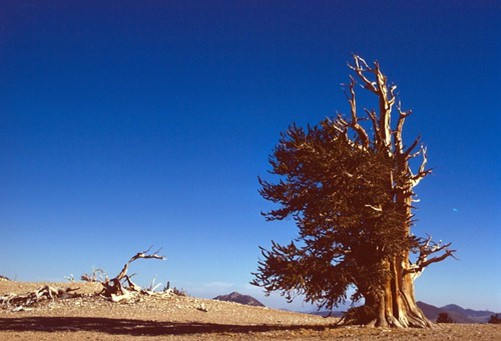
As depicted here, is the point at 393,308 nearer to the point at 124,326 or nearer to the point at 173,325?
the point at 173,325

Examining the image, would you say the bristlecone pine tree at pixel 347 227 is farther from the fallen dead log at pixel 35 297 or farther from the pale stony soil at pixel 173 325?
the fallen dead log at pixel 35 297

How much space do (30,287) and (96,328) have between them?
747 inches

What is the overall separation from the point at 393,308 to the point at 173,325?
10.0 meters

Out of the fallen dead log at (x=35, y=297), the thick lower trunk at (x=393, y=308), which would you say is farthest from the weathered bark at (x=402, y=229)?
the fallen dead log at (x=35, y=297)

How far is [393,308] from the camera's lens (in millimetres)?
21766

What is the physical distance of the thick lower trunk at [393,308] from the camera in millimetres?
21266

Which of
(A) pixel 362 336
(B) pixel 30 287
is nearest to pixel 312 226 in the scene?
(A) pixel 362 336

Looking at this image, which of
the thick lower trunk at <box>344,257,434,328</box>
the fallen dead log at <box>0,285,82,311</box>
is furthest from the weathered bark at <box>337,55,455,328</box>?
the fallen dead log at <box>0,285,82,311</box>

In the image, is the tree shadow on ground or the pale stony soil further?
the tree shadow on ground

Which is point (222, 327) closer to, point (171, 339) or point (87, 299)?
point (171, 339)

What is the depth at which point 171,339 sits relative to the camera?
1823cm

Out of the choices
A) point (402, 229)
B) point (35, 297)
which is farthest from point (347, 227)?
point (35, 297)

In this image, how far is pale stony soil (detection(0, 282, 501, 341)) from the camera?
61.2 feet

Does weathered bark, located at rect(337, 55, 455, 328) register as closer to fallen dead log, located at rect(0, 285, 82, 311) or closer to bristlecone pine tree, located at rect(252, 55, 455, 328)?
bristlecone pine tree, located at rect(252, 55, 455, 328)
